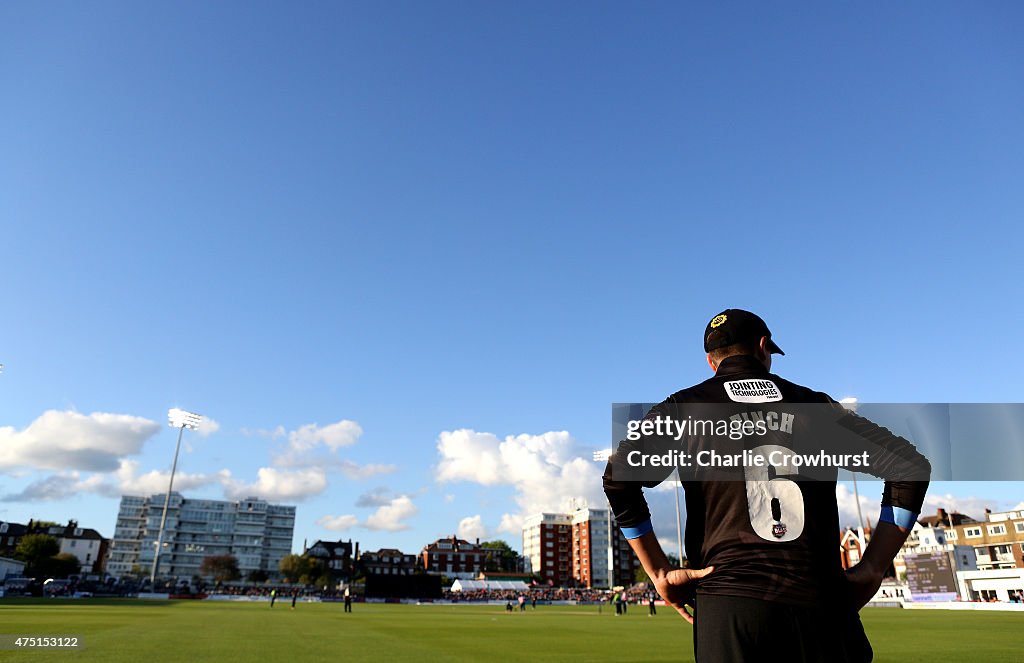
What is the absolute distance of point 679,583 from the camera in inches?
111

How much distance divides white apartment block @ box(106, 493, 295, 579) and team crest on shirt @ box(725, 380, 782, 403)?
577ft

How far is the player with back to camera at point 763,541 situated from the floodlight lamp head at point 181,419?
91.4 metres

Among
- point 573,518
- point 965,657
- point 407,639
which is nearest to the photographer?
point 965,657

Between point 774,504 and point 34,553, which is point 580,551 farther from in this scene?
point 774,504

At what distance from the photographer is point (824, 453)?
296cm

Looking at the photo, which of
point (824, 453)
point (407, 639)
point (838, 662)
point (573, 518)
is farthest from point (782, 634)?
point (573, 518)

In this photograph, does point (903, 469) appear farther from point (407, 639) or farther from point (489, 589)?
point (489, 589)

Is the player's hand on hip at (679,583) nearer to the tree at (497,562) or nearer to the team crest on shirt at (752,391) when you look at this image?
the team crest on shirt at (752,391)

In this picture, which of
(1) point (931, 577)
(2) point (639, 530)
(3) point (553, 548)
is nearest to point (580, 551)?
(3) point (553, 548)

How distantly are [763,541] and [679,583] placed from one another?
43cm

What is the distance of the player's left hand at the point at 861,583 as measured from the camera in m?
2.68

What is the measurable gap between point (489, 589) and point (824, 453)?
11016 cm

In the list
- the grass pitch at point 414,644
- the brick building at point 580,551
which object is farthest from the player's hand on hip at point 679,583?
the brick building at point 580,551

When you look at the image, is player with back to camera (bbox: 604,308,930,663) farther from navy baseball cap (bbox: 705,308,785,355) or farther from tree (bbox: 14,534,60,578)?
tree (bbox: 14,534,60,578)
